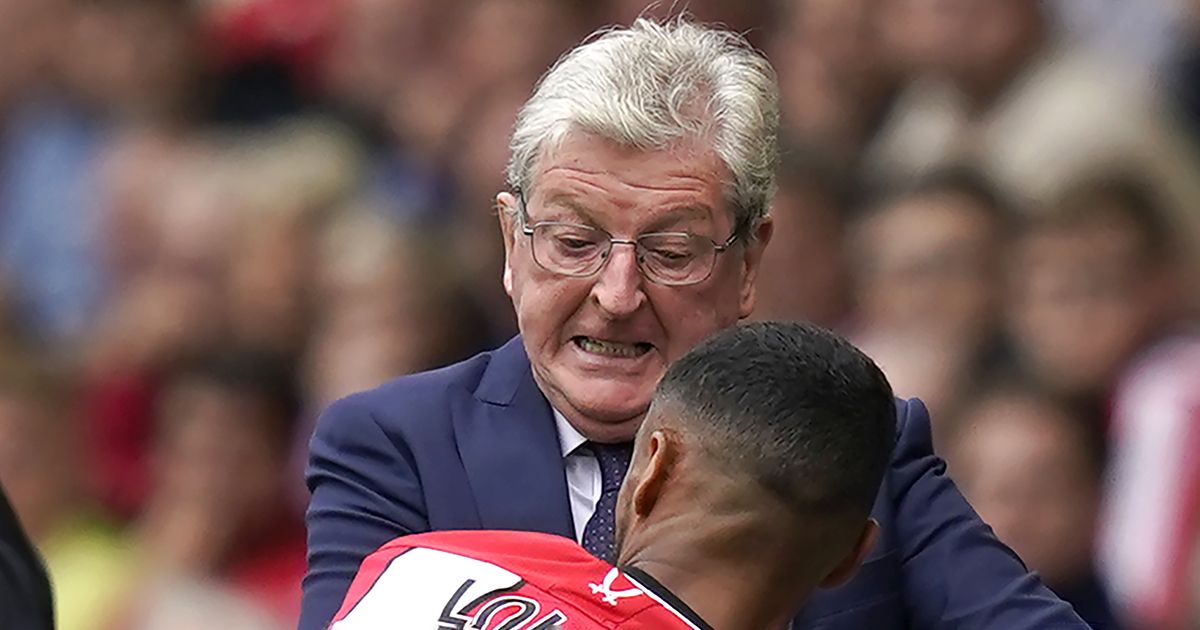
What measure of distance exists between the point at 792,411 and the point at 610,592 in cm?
22

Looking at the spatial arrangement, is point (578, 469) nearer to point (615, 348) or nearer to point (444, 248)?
point (615, 348)

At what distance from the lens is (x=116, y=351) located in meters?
6.02

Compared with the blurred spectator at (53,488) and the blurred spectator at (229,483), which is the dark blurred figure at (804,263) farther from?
the blurred spectator at (53,488)

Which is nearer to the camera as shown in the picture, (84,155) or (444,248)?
(444,248)

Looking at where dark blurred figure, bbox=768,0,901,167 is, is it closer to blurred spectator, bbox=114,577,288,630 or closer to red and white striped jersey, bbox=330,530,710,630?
blurred spectator, bbox=114,577,288,630

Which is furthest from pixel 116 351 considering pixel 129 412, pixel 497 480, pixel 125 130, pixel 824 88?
pixel 497 480

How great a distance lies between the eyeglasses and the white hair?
0.18 feet

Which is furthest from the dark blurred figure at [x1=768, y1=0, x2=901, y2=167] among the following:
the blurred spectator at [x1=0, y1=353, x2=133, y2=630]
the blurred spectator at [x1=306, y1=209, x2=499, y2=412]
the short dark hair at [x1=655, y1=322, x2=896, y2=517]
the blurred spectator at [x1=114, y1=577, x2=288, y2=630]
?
the short dark hair at [x1=655, y1=322, x2=896, y2=517]

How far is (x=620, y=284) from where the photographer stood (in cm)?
242

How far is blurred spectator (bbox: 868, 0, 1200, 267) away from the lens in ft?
13.9

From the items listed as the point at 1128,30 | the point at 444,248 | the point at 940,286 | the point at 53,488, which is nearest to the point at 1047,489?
the point at 940,286

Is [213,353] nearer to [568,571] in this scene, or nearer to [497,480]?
[497,480]

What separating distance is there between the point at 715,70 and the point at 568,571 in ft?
2.43

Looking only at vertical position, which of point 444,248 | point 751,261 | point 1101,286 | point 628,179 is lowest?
point 444,248
